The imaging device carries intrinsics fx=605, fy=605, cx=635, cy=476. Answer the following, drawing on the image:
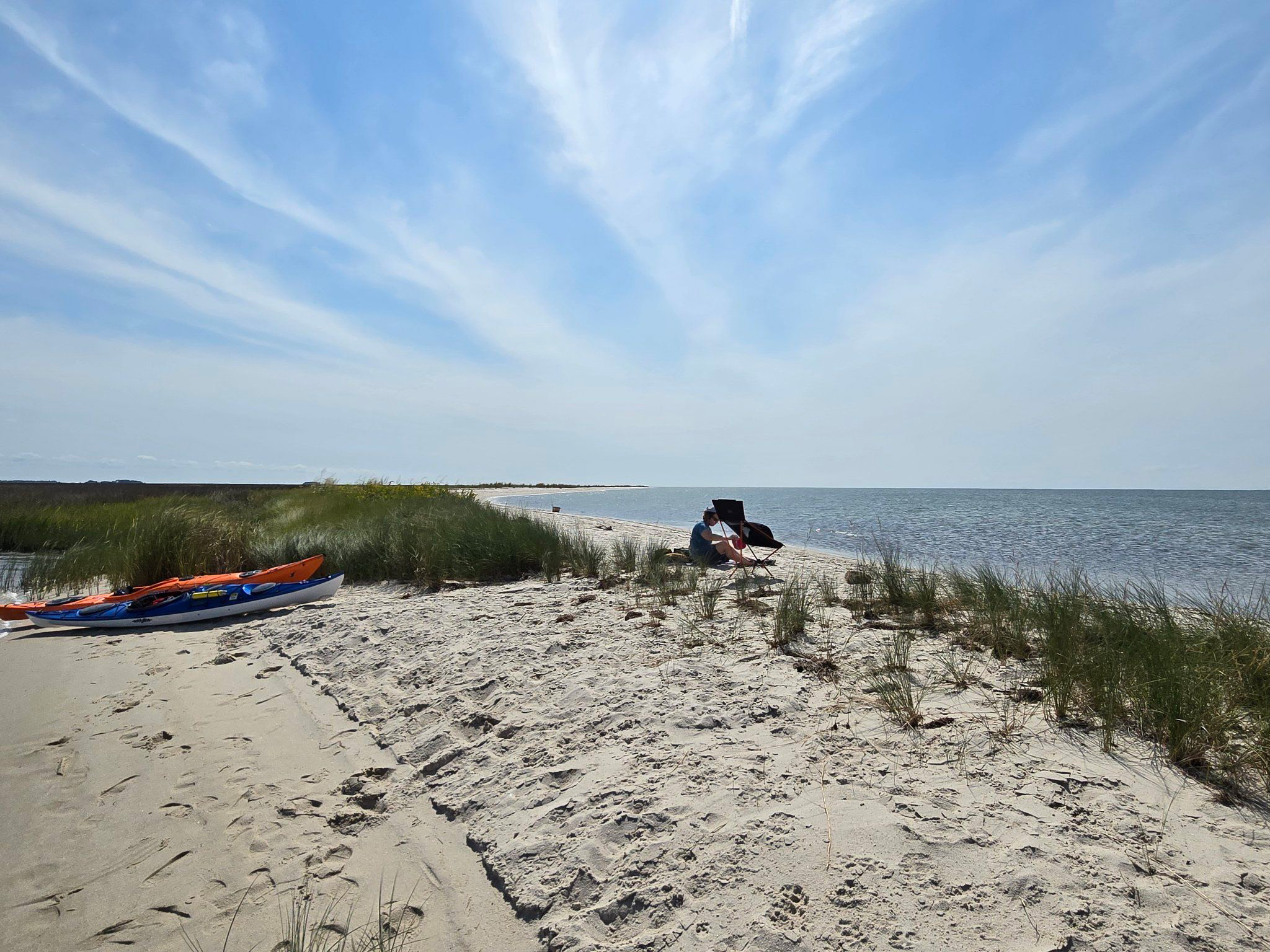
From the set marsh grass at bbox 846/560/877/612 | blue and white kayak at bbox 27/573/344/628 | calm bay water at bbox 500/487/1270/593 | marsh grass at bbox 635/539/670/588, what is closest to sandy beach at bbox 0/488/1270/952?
marsh grass at bbox 846/560/877/612

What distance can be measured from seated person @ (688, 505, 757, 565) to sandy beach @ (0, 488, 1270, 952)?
3.65 meters

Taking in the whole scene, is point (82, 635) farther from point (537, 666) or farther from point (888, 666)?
point (888, 666)

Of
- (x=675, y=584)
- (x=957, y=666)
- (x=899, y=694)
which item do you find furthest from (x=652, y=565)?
(x=899, y=694)

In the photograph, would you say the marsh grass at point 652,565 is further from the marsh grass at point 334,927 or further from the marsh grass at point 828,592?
the marsh grass at point 334,927

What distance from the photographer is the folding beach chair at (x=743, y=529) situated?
27.0 feet

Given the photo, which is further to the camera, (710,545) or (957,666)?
(710,545)

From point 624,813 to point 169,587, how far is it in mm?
6623

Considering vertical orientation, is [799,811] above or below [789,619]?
below

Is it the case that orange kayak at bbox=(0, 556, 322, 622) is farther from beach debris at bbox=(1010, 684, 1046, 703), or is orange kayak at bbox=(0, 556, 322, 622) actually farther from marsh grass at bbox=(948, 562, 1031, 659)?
beach debris at bbox=(1010, 684, 1046, 703)

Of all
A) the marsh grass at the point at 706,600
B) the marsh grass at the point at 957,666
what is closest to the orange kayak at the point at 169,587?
the marsh grass at the point at 706,600

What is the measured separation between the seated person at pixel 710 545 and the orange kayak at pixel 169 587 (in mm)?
4972

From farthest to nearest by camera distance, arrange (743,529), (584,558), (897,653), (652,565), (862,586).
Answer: (743,529) → (584,558) → (652,565) → (862,586) → (897,653)

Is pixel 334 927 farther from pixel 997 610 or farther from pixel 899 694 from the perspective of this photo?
pixel 997 610

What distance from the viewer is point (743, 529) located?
8320 millimetres
